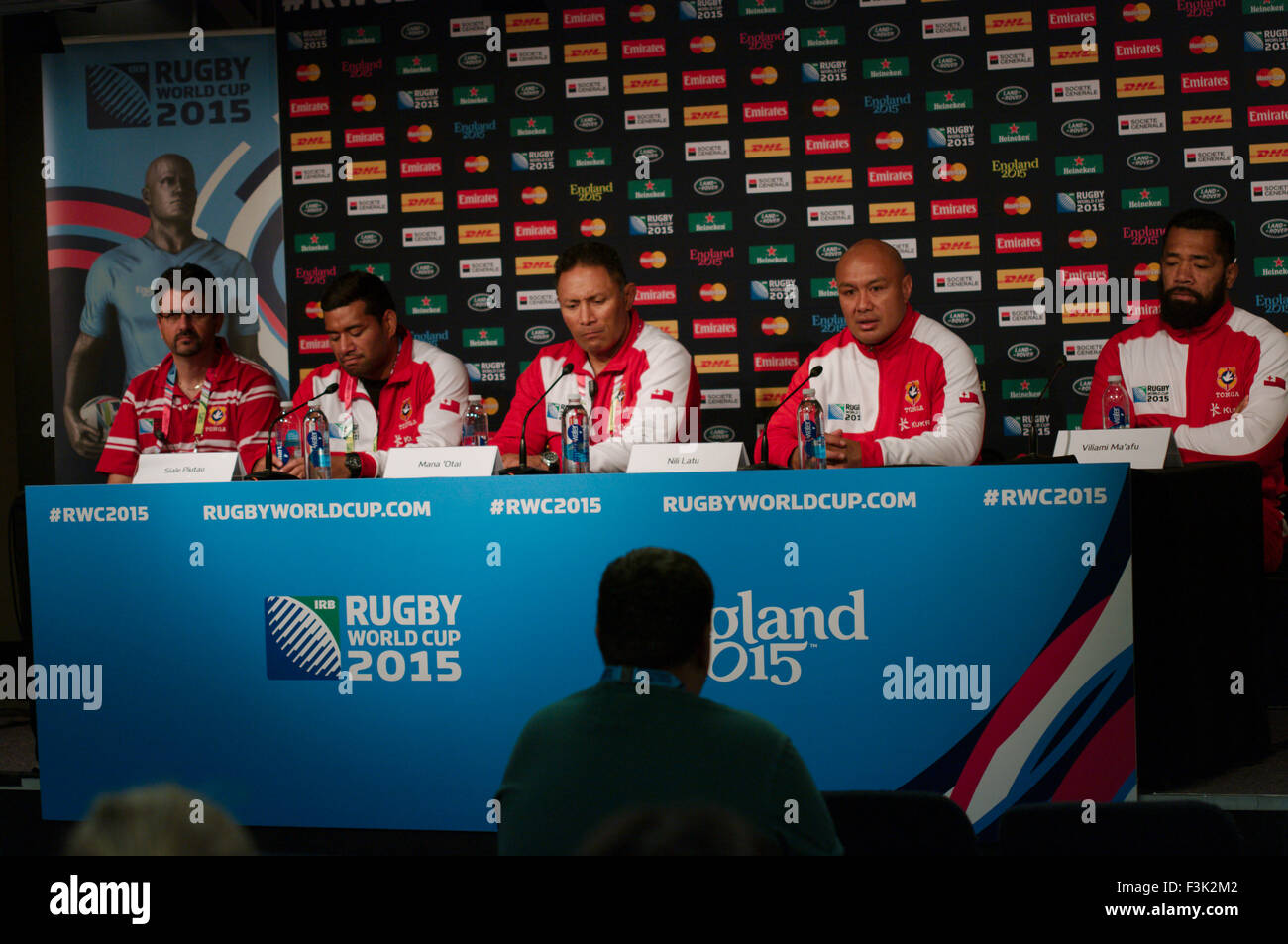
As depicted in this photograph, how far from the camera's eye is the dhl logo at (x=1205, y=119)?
4.88m

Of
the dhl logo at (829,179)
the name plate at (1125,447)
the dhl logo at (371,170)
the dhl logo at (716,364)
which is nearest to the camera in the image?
the name plate at (1125,447)

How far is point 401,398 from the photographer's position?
4.07 meters

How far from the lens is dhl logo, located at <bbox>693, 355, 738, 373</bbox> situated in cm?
532

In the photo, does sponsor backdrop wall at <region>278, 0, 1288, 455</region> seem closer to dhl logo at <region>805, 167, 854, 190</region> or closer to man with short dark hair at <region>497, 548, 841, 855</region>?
dhl logo at <region>805, 167, 854, 190</region>

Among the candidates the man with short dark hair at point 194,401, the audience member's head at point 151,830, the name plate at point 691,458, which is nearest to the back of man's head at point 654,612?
the audience member's head at point 151,830

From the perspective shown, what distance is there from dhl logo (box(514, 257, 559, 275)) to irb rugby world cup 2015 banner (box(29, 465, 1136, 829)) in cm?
285

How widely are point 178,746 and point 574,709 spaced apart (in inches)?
76.8

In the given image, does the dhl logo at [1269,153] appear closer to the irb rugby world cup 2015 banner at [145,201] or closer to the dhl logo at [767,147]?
the dhl logo at [767,147]

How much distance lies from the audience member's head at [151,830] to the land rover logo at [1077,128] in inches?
193

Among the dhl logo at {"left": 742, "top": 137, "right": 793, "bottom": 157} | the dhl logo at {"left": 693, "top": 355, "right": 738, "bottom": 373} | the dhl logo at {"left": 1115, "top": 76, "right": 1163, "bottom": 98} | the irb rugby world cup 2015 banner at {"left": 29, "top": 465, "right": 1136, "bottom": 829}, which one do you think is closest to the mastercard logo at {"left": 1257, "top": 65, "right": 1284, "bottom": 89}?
the dhl logo at {"left": 1115, "top": 76, "right": 1163, "bottom": 98}

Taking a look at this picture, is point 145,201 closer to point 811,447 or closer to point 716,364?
point 716,364

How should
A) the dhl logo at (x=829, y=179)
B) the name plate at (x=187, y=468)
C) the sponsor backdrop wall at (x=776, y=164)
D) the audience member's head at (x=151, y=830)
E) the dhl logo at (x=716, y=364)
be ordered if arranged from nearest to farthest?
the audience member's head at (x=151, y=830), the name plate at (x=187, y=468), the sponsor backdrop wall at (x=776, y=164), the dhl logo at (x=829, y=179), the dhl logo at (x=716, y=364)

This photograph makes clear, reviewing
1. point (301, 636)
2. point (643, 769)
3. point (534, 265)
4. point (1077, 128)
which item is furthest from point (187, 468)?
point (1077, 128)
